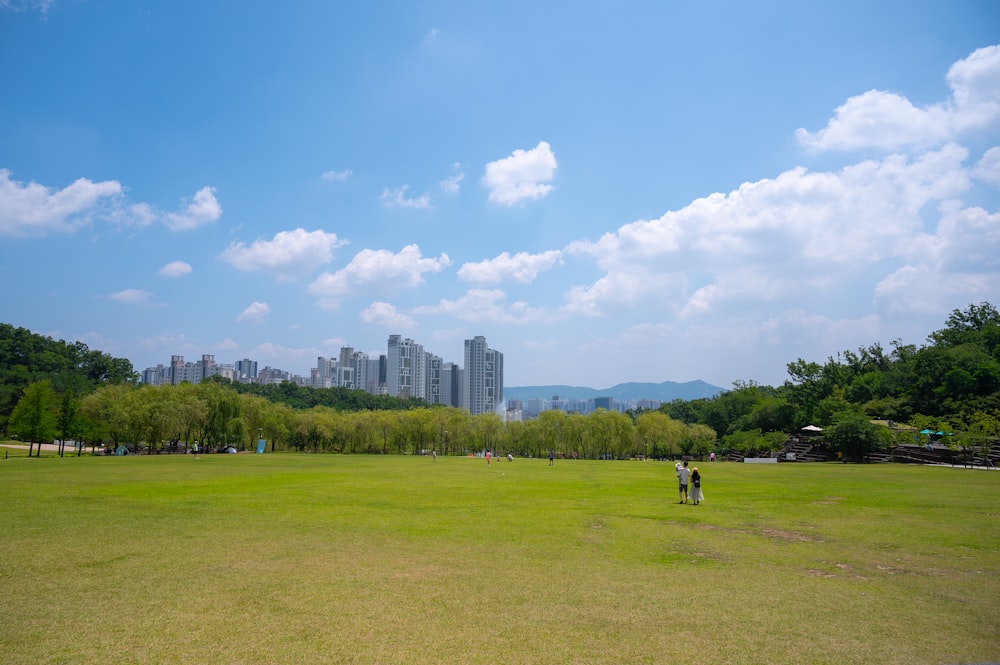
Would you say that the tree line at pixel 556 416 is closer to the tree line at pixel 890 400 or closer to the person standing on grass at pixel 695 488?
the tree line at pixel 890 400

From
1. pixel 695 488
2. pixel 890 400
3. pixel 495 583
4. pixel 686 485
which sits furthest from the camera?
pixel 890 400

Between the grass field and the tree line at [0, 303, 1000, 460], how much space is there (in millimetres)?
49411

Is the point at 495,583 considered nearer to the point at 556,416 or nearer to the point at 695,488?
the point at 695,488

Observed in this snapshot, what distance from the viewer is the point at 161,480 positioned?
3075cm

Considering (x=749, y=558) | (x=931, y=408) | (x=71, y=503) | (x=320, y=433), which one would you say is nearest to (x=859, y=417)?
(x=931, y=408)

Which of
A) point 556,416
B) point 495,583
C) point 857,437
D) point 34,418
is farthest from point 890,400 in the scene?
point 34,418

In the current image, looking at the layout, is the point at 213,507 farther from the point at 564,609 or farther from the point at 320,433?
the point at 320,433

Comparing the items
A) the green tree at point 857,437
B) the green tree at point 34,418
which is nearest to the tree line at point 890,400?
the green tree at point 857,437

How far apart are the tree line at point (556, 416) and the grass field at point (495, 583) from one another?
49411 millimetres

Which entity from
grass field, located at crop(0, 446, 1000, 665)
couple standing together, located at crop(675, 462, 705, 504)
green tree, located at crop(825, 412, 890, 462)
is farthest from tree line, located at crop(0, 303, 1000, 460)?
grass field, located at crop(0, 446, 1000, 665)

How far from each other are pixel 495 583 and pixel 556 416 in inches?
3081

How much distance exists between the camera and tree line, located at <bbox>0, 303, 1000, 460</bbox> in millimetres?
61844

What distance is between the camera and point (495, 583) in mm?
10406

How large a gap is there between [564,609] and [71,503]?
66.8 feet
